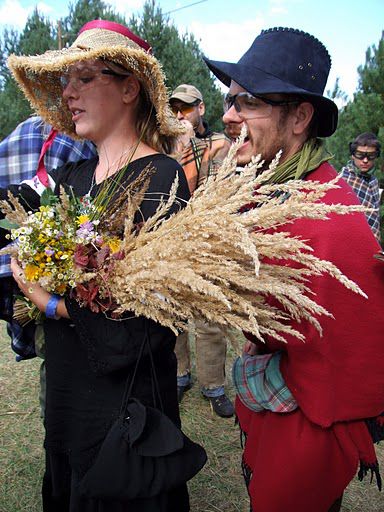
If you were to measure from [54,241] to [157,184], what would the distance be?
37 centimetres

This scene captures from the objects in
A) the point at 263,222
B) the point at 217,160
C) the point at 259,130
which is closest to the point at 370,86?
the point at 217,160

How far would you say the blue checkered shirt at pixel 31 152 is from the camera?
201 centimetres

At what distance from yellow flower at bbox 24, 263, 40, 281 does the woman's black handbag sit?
35 centimetres

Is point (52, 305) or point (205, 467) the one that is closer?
point (52, 305)

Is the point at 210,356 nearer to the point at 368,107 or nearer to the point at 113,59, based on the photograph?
the point at 113,59

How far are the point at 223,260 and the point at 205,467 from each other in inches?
78.4

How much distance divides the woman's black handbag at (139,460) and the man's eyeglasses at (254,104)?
76cm

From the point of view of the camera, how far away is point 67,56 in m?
1.52

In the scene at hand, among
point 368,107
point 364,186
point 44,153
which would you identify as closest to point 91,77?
point 44,153

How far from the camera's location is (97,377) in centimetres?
144

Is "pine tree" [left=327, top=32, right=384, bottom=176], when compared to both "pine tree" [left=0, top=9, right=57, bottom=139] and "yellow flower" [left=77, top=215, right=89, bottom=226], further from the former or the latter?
"pine tree" [left=0, top=9, right=57, bottom=139]

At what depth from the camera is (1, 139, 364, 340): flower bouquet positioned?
1016 mm

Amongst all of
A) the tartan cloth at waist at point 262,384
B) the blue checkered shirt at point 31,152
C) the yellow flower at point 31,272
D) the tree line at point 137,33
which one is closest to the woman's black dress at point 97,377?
the yellow flower at point 31,272

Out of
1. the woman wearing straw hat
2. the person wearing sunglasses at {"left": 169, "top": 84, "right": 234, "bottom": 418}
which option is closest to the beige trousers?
the person wearing sunglasses at {"left": 169, "top": 84, "right": 234, "bottom": 418}
